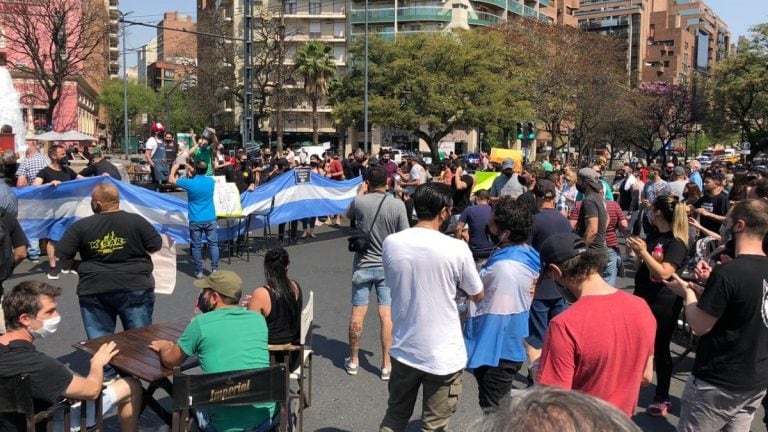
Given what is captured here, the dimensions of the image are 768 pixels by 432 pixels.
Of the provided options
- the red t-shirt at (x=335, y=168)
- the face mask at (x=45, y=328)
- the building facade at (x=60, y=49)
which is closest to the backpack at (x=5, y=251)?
the face mask at (x=45, y=328)

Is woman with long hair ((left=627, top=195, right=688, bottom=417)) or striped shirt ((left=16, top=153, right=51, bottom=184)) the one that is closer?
woman with long hair ((left=627, top=195, right=688, bottom=417))

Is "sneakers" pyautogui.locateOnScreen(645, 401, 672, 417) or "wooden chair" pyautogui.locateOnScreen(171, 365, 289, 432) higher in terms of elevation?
"wooden chair" pyautogui.locateOnScreen(171, 365, 289, 432)

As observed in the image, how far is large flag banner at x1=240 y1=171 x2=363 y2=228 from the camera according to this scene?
38.9 feet

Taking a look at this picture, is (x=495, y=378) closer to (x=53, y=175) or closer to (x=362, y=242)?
(x=362, y=242)

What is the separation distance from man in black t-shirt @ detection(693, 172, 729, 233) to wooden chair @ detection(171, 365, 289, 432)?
6633mm

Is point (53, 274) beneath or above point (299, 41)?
beneath

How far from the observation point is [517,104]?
1663 inches

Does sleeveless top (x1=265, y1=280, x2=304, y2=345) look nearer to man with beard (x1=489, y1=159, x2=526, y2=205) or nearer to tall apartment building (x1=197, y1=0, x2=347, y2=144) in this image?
man with beard (x1=489, y1=159, x2=526, y2=205)

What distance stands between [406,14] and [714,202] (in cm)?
5956

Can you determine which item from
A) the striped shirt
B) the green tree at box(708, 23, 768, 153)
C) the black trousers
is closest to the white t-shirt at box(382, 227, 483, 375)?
the black trousers

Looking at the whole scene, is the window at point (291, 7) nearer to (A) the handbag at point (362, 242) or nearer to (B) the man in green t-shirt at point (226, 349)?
(A) the handbag at point (362, 242)

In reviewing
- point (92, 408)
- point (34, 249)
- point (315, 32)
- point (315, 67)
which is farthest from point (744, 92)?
point (92, 408)

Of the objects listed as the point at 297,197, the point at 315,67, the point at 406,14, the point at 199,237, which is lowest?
the point at 199,237

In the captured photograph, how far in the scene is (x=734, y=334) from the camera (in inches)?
124
